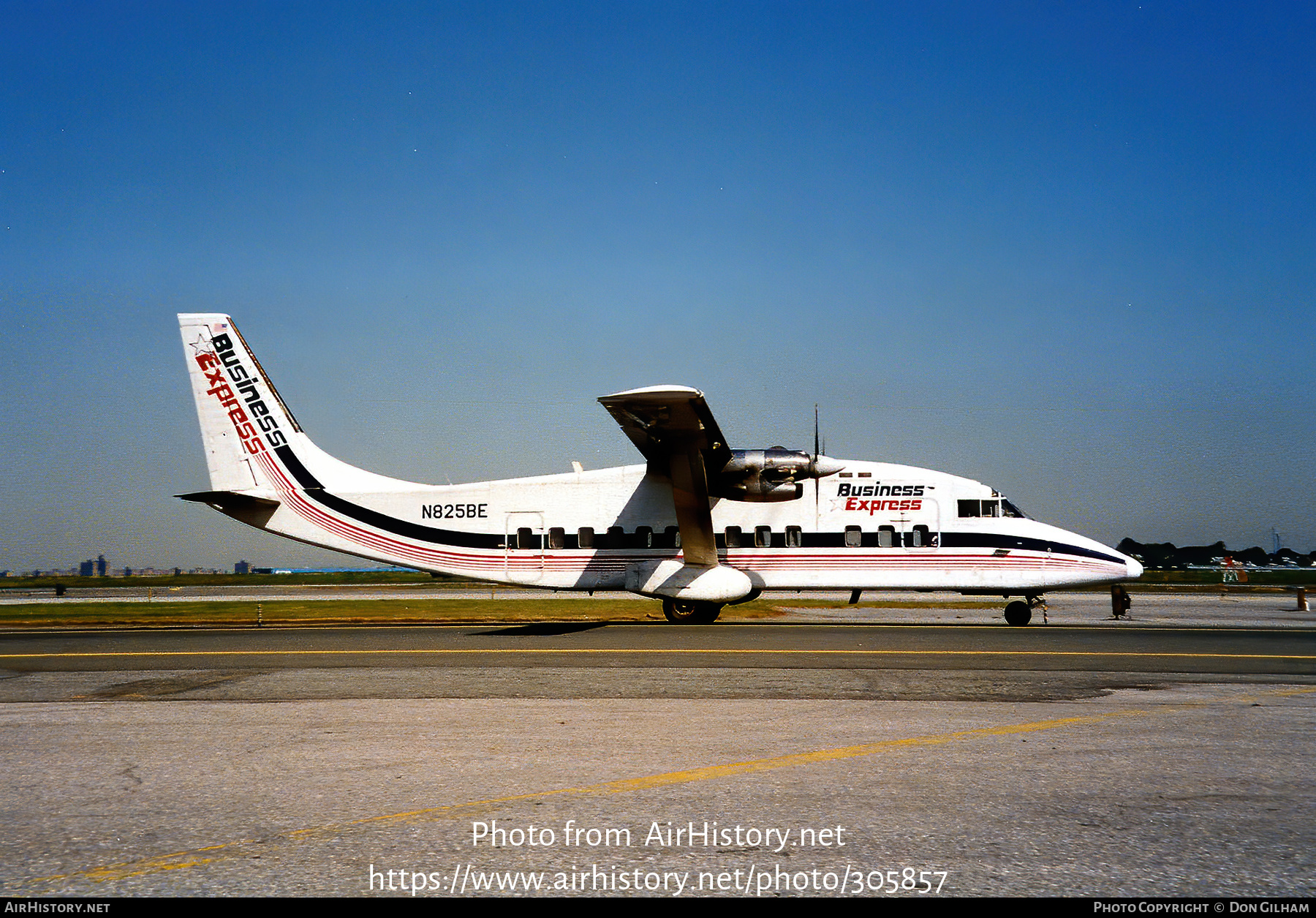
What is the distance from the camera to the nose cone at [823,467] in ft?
71.1

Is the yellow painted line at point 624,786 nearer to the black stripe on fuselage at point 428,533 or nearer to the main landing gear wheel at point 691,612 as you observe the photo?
the black stripe on fuselage at point 428,533

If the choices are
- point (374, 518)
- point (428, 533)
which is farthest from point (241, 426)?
point (428, 533)

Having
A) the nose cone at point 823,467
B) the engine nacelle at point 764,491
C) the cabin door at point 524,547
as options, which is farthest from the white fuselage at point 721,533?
the nose cone at point 823,467

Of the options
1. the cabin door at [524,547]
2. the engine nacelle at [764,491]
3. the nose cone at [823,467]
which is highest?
the nose cone at [823,467]

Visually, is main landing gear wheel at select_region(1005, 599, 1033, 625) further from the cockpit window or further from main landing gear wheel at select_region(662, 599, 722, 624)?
main landing gear wheel at select_region(662, 599, 722, 624)

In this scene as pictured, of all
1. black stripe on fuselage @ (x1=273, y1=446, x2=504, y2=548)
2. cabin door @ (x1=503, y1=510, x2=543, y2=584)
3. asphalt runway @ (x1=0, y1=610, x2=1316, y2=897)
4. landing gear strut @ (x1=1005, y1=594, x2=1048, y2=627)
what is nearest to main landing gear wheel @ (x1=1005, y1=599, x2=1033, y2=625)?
landing gear strut @ (x1=1005, y1=594, x2=1048, y2=627)

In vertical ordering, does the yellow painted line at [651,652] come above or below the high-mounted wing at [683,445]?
below

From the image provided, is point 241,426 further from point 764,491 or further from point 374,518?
point 764,491

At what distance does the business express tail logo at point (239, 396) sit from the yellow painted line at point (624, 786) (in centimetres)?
2034

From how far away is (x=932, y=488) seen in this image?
21.7m

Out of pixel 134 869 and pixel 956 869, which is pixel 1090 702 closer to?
pixel 956 869

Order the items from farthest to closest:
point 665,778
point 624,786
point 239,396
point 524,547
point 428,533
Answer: point 239,396
point 428,533
point 524,547
point 665,778
point 624,786

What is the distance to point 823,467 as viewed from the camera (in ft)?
71.3

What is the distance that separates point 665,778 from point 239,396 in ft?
69.3
